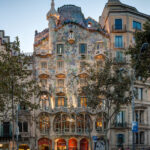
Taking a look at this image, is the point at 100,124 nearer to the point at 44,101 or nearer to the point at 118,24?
the point at 44,101

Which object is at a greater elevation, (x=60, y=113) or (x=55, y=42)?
(x=55, y=42)

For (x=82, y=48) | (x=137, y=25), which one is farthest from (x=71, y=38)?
(x=137, y=25)

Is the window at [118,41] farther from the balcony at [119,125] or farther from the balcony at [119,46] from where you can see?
the balcony at [119,125]

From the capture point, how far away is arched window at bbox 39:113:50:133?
1866 inches

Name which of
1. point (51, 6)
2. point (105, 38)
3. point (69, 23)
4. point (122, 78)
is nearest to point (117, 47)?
point (105, 38)

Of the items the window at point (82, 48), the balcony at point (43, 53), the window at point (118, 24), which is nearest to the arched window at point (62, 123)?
the balcony at point (43, 53)

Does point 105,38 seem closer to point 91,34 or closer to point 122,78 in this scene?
point 91,34

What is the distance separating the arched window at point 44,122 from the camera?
47.4 metres

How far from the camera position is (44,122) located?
156 ft

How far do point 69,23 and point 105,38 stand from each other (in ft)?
24.3

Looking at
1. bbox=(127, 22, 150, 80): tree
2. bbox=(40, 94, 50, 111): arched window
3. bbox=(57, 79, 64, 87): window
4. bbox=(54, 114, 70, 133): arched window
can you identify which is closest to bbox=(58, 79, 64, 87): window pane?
bbox=(57, 79, 64, 87): window

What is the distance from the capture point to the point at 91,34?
51.4 m

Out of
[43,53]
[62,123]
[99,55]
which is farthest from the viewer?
[43,53]

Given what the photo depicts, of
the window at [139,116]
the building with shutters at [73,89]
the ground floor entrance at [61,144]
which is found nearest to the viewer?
the building with shutters at [73,89]
